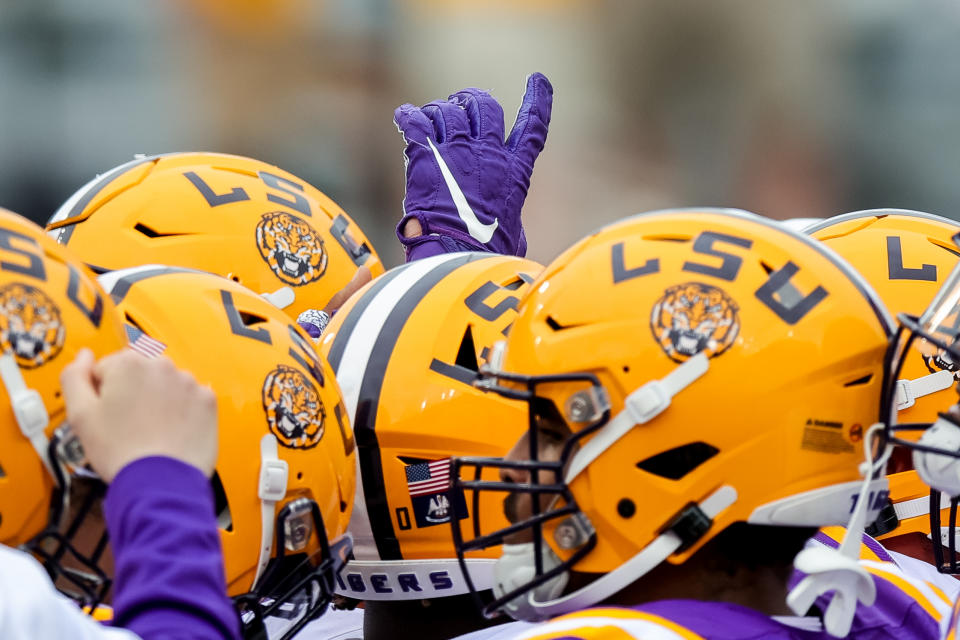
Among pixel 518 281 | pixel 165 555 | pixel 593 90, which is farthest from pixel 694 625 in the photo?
pixel 593 90

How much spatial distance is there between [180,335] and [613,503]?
0.68m

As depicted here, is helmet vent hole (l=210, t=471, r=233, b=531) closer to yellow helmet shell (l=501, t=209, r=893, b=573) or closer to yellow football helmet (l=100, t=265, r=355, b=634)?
yellow football helmet (l=100, t=265, r=355, b=634)

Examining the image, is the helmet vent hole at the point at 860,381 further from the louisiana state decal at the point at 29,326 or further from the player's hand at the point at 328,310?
the player's hand at the point at 328,310

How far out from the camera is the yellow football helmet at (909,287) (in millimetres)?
2117

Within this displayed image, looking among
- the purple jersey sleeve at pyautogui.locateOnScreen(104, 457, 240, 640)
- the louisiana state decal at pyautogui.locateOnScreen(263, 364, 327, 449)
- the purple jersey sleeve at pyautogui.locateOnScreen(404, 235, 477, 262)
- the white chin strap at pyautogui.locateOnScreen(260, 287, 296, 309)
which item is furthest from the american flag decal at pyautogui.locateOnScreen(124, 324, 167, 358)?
the purple jersey sleeve at pyautogui.locateOnScreen(404, 235, 477, 262)

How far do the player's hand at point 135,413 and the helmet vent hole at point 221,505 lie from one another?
42 cm

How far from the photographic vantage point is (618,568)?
1.50m

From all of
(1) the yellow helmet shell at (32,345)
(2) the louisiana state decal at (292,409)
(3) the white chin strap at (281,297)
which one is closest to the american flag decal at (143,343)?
(2) the louisiana state decal at (292,409)

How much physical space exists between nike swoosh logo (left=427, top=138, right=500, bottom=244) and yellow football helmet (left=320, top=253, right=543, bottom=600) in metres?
0.72

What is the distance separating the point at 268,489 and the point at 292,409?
125 mm

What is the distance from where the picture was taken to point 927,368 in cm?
213

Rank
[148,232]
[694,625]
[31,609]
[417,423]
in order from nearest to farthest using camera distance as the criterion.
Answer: [31,609] → [694,625] → [417,423] → [148,232]

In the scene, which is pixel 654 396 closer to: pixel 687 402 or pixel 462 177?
pixel 687 402

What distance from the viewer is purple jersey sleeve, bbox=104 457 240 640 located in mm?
1112
